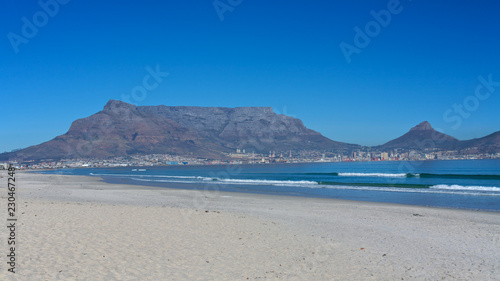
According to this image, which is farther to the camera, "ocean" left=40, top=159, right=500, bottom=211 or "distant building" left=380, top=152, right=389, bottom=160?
"distant building" left=380, top=152, right=389, bottom=160

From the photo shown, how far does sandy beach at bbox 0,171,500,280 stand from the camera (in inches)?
300

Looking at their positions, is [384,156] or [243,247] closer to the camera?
[243,247]

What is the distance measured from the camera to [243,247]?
9938 mm

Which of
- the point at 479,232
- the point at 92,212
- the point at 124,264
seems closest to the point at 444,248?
the point at 479,232

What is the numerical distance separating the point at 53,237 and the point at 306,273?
7.05 meters

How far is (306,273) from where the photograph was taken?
7762mm

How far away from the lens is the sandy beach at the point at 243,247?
7.63 metres

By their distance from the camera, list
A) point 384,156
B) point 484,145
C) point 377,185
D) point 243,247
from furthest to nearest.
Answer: point 384,156, point 484,145, point 377,185, point 243,247

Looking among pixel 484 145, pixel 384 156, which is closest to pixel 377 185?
pixel 484 145

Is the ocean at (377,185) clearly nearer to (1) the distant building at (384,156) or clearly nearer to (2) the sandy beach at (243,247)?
(2) the sandy beach at (243,247)

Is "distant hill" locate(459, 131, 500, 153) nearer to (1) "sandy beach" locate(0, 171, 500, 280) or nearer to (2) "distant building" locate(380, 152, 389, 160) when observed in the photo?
(2) "distant building" locate(380, 152, 389, 160)

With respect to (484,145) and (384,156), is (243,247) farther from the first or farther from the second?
(384,156)

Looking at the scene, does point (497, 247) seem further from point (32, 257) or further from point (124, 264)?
point (32, 257)

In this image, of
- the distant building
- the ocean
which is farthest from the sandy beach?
the distant building
